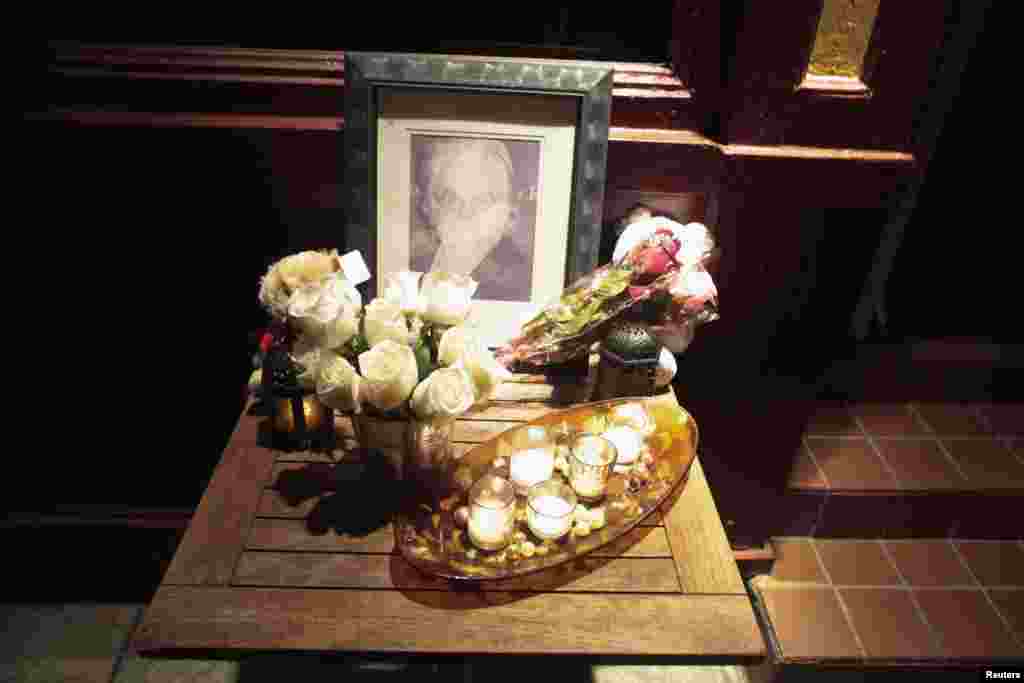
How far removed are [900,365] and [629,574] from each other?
2195 mm

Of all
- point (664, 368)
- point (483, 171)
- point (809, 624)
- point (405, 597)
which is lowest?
point (809, 624)

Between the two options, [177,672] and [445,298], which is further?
[177,672]

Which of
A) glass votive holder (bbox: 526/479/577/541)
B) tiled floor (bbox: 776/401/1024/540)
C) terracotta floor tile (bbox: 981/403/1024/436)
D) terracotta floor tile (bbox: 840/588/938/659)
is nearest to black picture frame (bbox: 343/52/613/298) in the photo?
glass votive holder (bbox: 526/479/577/541)

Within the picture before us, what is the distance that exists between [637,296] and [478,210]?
1.48ft

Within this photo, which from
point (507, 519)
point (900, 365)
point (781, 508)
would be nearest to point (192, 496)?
point (507, 519)

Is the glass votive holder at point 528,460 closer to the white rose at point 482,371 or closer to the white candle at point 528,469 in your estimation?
the white candle at point 528,469

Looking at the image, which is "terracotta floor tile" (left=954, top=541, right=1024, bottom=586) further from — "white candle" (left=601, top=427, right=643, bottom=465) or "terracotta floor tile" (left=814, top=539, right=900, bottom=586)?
"white candle" (left=601, top=427, right=643, bottom=465)

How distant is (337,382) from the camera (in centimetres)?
133

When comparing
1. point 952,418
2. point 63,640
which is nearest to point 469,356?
point 63,640

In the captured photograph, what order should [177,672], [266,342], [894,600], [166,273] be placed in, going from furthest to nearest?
[894,600], [177,672], [166,273], [266,342]

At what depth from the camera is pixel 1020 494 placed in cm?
272

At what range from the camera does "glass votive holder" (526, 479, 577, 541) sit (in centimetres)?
144

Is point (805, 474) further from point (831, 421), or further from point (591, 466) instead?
point (591, 466)

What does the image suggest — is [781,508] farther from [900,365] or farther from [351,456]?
[351,456]
